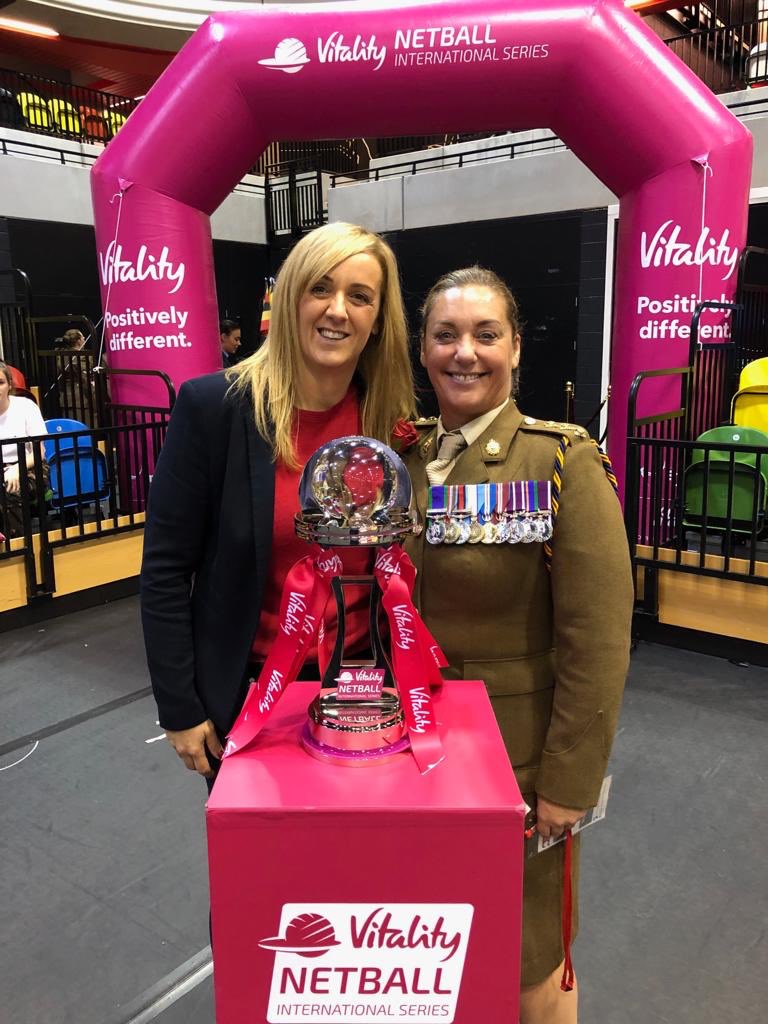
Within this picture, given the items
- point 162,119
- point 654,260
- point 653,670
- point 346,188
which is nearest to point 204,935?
point 653,670

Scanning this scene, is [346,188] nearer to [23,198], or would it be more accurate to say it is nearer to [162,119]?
[23,198]

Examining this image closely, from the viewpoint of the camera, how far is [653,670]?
3559mm

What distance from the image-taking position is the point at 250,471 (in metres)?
1.23

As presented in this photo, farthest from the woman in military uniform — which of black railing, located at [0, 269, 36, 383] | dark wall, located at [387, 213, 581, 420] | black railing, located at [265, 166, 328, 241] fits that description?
black railing, located at [265, 166, 328, 241]

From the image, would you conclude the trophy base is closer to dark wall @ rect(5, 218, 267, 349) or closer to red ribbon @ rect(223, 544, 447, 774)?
red ribbon @ rect(223, 544, 447, 774)

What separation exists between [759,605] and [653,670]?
570mm

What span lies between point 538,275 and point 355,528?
27.2 ft

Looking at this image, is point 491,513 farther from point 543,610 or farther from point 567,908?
point 567,908

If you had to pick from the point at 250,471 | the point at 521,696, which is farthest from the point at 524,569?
the point at 250,471

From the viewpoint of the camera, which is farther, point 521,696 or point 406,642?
point 521,696

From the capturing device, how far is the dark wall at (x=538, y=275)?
8383 mm

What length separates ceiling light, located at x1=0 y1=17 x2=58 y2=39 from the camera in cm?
1218

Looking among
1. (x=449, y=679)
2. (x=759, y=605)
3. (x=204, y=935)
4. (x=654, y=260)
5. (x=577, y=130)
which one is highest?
(x=577, y=130)

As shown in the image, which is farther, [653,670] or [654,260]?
[654,260]
